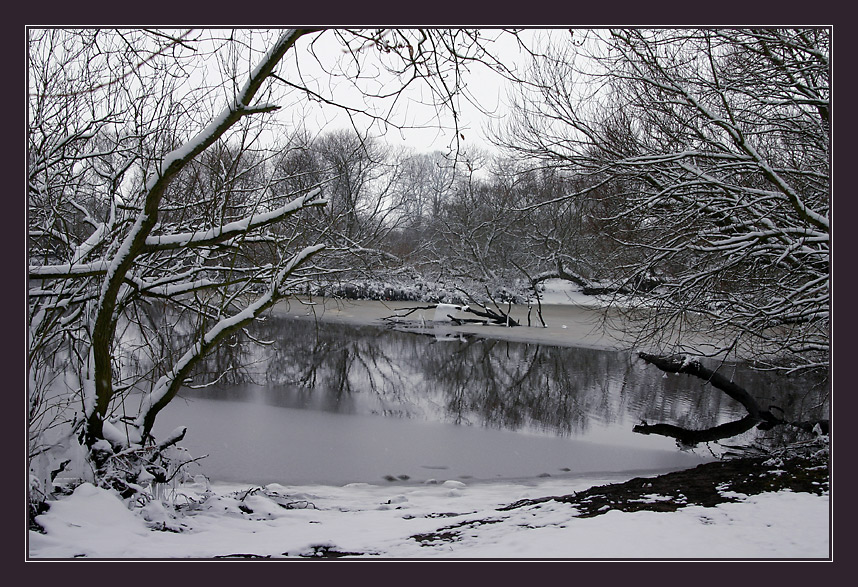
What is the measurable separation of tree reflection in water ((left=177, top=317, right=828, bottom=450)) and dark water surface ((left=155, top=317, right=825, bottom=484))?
3cm

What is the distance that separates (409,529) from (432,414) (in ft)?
15.1

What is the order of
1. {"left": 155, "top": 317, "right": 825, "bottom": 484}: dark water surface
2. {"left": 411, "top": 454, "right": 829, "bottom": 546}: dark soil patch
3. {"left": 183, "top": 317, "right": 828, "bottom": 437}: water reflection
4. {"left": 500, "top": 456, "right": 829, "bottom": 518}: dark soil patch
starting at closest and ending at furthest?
{"left": 411, "top": 454, "right": 829, "bottom": 546}: dark soil patch < {"left": 500, "top": 456, "right": 829, "bottom": 518}: dark soil patch < {"left": 155, "top": 317, "right": 825, "bottom": 484}: dark water surface < {"left": 183, "top": 317, "right": 828, "bottom": 437}: water reflection

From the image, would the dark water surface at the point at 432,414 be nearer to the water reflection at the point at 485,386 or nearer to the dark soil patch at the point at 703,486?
the water reflection at the point at 485,386

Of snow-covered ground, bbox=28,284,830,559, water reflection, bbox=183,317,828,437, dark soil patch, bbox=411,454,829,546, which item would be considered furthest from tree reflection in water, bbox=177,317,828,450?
snow-covered ground, bbox=28,284,830,559

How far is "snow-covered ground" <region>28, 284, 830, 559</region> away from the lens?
285 cm

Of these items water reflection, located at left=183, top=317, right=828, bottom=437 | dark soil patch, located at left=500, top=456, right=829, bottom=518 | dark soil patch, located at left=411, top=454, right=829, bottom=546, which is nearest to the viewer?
dark soil patch, located at left=411, top=454, right=829, bottom=546

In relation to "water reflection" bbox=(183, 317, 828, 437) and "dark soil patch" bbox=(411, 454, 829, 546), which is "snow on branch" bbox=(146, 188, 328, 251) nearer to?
"dark soil patch" bbox=(411, 454, 829, 546)

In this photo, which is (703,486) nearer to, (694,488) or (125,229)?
(694,488)

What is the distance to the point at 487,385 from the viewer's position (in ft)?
32.7

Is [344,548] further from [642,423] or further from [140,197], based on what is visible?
[642,423]

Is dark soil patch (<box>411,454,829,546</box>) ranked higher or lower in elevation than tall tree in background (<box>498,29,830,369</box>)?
lower

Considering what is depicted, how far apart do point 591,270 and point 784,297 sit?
3743mm

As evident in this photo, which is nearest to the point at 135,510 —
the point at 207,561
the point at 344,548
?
the point at 207,561

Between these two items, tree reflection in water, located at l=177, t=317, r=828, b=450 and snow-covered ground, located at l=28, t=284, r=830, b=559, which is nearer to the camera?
snow-covered ground, located at l=28, t=284, r=830, b=559
